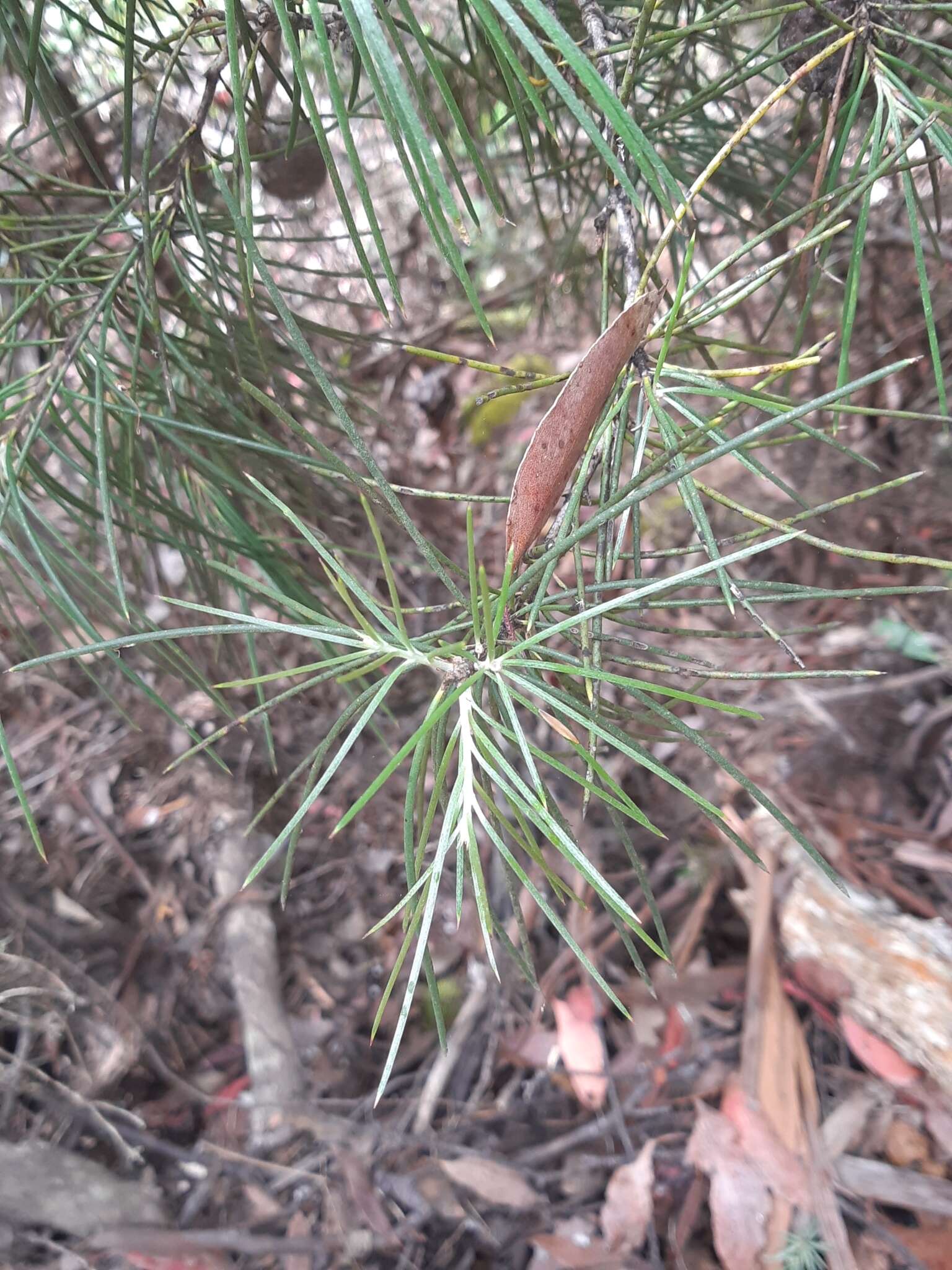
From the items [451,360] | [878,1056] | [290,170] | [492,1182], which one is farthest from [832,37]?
[492,1182]

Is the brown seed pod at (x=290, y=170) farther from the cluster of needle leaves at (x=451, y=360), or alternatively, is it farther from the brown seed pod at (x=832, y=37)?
the brown seed pod at (x=832, y=37)

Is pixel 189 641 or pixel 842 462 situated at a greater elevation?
pixel 842 462

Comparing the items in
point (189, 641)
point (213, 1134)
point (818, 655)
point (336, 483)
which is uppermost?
point (336, 483)

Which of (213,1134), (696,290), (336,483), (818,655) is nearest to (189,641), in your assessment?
(336,483)

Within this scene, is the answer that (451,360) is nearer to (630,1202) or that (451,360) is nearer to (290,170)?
(290,170)

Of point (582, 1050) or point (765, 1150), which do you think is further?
point (582, 1050)

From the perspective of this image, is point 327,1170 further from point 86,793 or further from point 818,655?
point 818,655
